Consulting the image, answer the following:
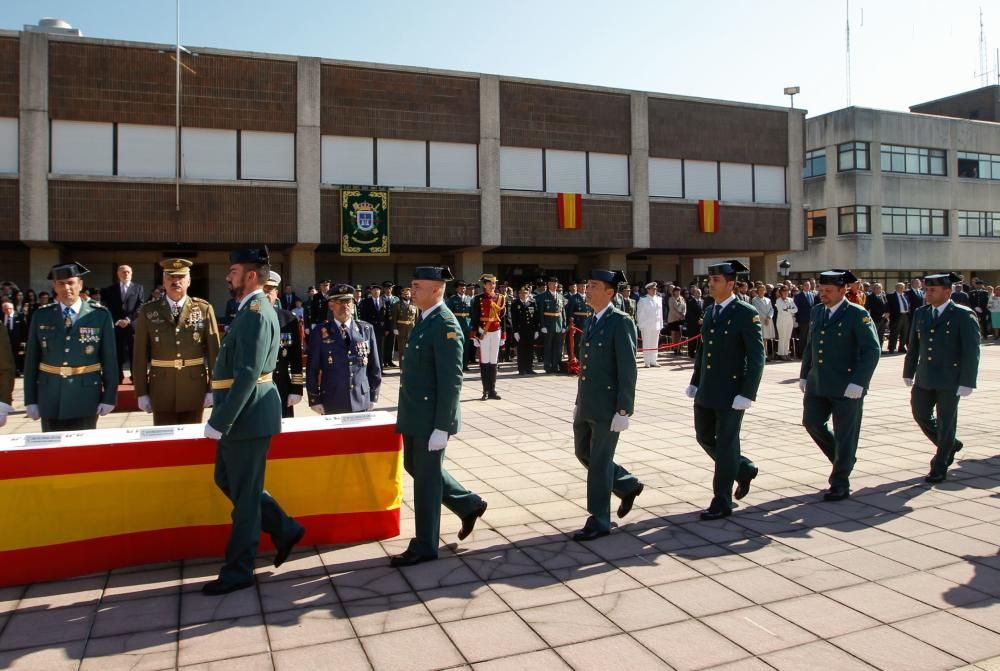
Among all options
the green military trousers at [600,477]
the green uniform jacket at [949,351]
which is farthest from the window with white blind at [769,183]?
the green military trousers at [600,477]

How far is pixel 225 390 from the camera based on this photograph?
4.88 m

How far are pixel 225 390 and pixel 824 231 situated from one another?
4134 cm

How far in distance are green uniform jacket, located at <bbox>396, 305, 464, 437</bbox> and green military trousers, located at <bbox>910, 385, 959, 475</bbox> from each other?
4765mm

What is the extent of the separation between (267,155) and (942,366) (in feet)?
65.8

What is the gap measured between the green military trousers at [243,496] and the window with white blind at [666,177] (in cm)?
2533

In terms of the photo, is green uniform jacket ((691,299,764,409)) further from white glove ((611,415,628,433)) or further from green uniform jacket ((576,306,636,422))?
white glove ((611,415,628,433))

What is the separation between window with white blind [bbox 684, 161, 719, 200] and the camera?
2917cm

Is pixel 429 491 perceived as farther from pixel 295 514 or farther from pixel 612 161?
pixel 612 161

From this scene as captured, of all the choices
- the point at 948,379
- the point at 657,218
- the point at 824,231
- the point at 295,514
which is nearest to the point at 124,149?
the point at 657,218

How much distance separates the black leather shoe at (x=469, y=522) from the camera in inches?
213

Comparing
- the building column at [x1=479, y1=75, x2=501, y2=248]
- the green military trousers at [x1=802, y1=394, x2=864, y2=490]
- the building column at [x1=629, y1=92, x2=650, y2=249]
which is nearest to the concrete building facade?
the building column at [x1=629, y1=92, x2=650, y2=249]

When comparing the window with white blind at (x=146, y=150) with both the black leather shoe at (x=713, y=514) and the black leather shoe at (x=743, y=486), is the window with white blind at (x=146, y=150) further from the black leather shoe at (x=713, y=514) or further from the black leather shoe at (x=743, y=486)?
the black leather shoe at (x=713, y=514)

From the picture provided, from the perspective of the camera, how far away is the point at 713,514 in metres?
6.09

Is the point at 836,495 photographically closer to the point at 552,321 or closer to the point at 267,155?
the point at 552,321
